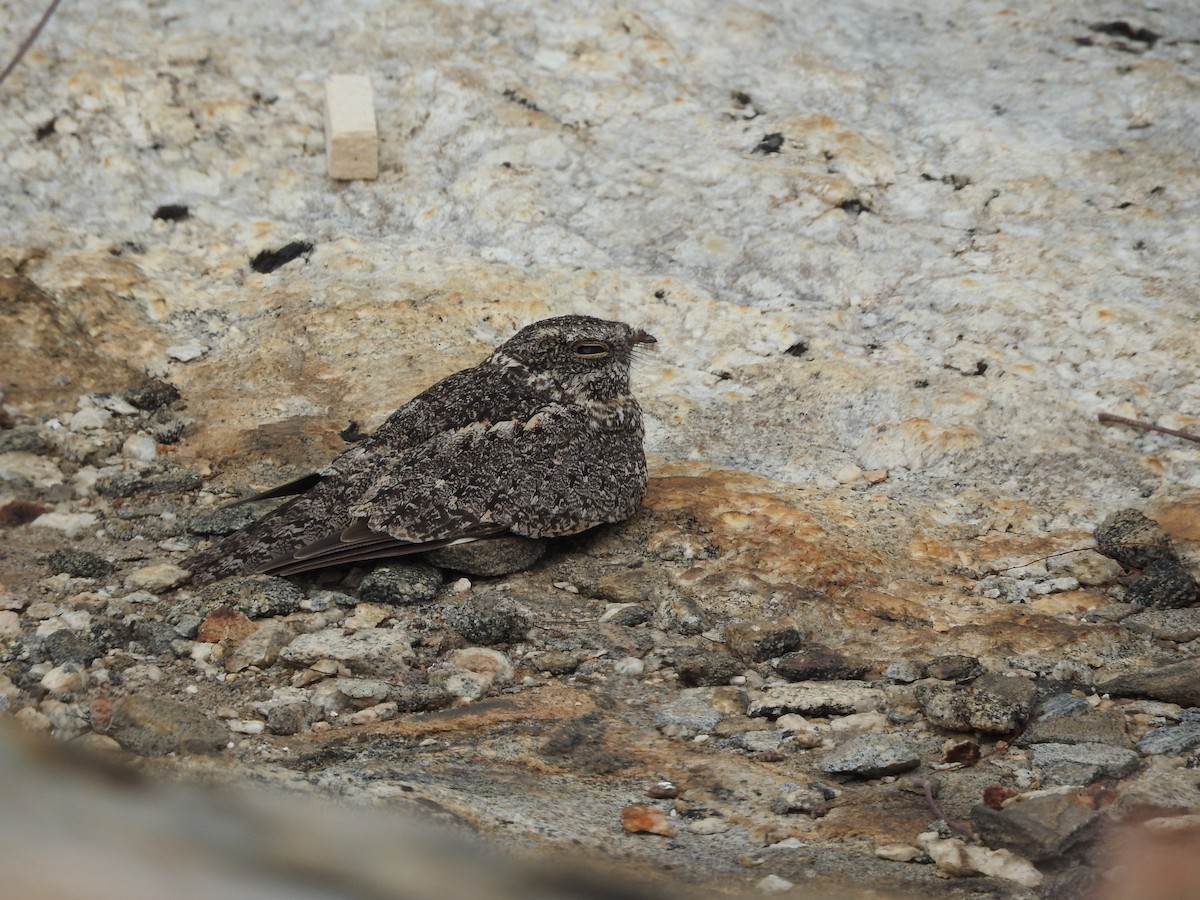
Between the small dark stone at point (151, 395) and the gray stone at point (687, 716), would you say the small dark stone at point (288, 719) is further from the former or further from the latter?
the small dark stone at point (151, 395)

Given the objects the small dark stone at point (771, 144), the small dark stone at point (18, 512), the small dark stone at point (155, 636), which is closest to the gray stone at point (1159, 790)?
the small dark stone at point (155, 636)

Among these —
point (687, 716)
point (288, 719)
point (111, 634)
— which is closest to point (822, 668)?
point (687, 716)

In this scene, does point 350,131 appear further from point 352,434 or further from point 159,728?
point 159,728

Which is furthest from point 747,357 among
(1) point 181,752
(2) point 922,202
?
(1) point 181,752

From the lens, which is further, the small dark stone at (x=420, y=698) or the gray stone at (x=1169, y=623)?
the gray stone at (x=1169, y=623)

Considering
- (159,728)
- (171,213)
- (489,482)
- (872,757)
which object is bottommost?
(489,482)
